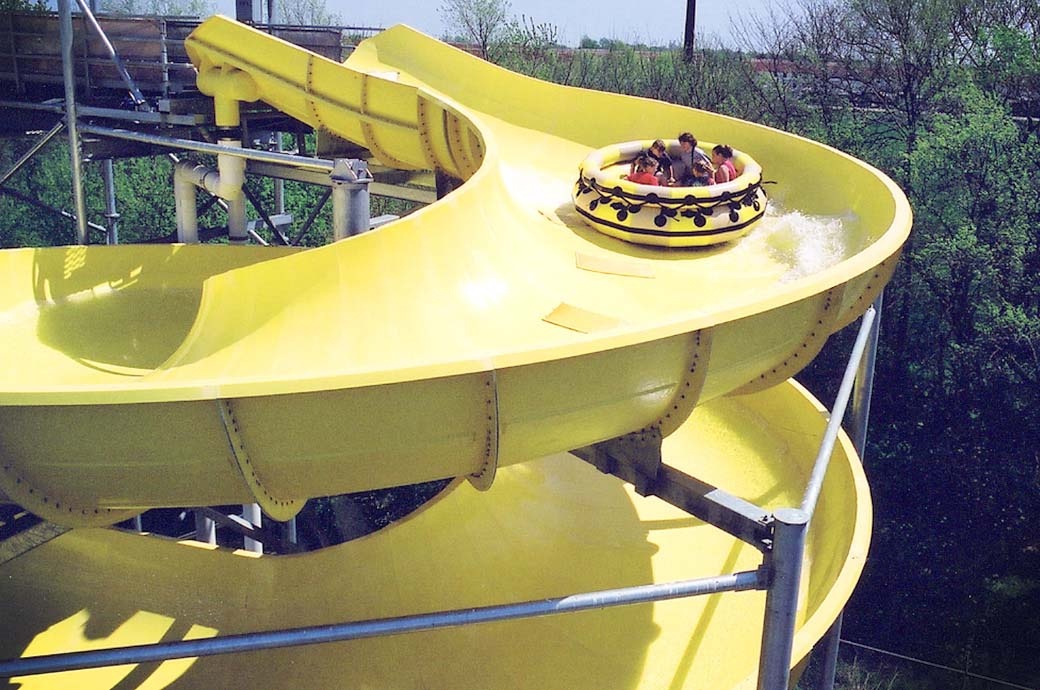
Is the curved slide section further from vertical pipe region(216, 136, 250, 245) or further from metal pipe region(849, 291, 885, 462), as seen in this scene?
vertical pipe region(216, 136, 250, 245)

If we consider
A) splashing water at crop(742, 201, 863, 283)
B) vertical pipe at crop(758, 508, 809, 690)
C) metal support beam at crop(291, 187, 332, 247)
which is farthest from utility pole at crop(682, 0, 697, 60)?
vertical pipe at crop(758, 508, 809, 690)

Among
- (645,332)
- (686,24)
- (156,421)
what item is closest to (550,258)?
(645,332)

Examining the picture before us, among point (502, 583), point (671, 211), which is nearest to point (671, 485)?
point (502, 583)

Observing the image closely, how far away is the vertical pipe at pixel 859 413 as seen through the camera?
22.0 ft

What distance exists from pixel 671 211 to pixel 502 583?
2.66 m

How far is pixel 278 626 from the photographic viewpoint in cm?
619

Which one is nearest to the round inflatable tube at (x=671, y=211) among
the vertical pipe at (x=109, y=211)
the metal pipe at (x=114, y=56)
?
the metal pipe at (x=114, y=56)

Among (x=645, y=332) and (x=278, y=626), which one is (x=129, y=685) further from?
(x=645, y=332)

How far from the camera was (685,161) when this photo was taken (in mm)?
7348

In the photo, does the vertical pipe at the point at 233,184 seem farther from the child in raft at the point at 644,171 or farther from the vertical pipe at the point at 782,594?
the vertical pipe at the point at 782,594

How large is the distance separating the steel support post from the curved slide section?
2.09 m

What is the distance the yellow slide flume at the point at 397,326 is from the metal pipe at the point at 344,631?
0.48 metres

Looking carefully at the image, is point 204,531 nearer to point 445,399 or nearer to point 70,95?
point 70,95

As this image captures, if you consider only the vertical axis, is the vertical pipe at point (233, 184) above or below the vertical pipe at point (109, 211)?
above
